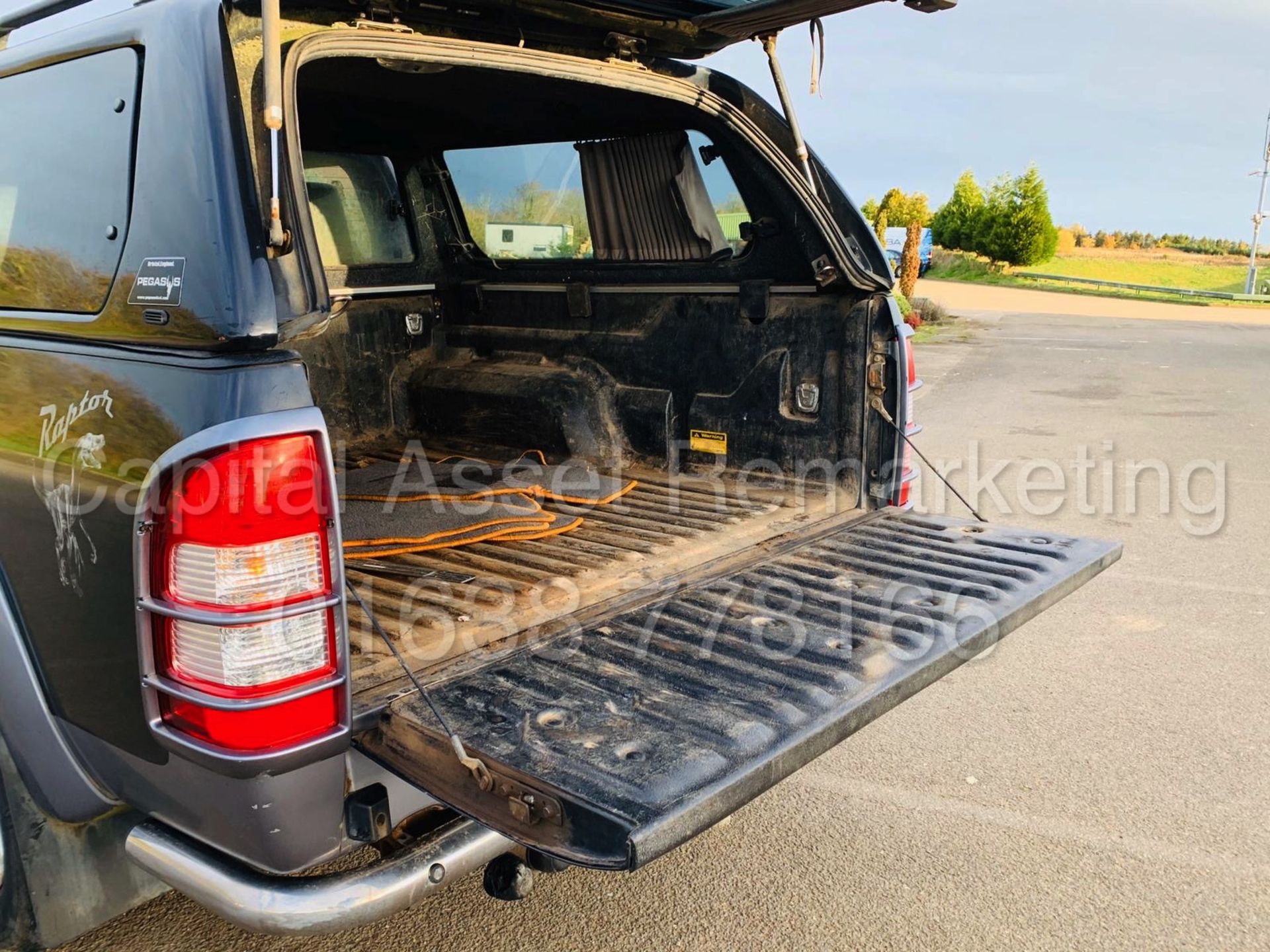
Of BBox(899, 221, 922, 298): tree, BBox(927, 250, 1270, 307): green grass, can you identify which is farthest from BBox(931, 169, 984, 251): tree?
BBox(899, 221, 922, 298): tree

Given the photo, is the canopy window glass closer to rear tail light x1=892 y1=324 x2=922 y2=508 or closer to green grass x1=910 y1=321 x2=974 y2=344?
rear tail light x1=892 y1=324 x2=922 y2=508

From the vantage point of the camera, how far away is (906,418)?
348cm

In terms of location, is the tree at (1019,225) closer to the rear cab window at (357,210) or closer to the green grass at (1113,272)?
the green grass at (1113,272)

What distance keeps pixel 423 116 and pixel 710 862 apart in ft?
9.66

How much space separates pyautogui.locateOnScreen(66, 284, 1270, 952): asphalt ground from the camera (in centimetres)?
268

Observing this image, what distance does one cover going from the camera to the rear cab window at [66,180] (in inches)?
77.8

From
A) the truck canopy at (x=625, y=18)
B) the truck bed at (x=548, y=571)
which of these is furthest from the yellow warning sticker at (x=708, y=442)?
the truck canopy at (x=625, y=18)

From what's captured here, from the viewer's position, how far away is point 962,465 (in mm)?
7824

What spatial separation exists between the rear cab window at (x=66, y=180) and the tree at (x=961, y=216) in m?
48.3

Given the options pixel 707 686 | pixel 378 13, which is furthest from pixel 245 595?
pixel 378 13

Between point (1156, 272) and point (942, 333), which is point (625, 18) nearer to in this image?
point (942, 333)

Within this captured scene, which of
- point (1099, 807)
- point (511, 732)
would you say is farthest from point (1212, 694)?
point (511, 732)

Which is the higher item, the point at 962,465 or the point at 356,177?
the point at 356,177

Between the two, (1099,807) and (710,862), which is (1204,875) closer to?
(1099,807)
